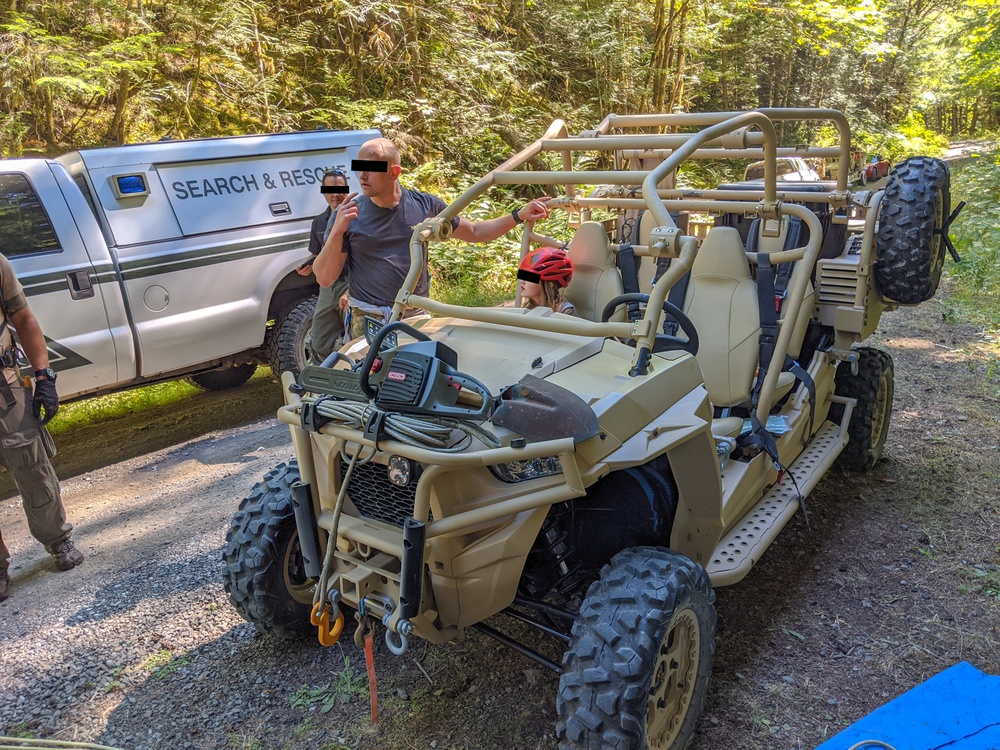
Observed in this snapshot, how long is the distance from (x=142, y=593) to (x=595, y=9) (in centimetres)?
1289

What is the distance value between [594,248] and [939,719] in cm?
278

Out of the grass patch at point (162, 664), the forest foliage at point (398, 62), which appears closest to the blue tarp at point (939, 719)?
the grass patch at point (162, 664)

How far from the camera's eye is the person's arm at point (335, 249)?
435cm

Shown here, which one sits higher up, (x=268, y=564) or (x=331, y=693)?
(x=268, y=564)

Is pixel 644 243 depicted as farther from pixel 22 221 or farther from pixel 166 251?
pixel 22 221

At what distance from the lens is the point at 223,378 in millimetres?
7840

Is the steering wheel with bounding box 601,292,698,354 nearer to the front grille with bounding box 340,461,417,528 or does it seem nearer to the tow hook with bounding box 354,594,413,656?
the front grille with bounding box 340,461,417,528

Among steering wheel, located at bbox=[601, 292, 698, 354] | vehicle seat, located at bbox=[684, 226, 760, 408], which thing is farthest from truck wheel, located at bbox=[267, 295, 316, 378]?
steering wheel, located at bbox=[601, 292, 698, 354]

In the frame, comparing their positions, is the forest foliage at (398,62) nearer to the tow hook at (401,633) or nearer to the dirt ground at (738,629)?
the dirt ground at (738,629)

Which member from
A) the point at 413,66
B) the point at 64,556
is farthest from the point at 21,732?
the point at 413,66

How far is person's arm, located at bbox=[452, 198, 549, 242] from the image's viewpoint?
418 centimetres

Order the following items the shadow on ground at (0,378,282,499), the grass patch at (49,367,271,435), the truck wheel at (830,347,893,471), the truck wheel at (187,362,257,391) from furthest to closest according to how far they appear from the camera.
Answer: the truck wheel at (187,362,257,391) → the grass patch at (49,367,271,435) → the shadow on ground at (0,378,282,499) → the truck wheel at (830,347,893,471)

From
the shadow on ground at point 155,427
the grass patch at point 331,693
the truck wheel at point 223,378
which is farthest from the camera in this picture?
the truck wheel at point 223,378

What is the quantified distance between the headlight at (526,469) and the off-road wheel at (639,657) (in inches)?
17.5
